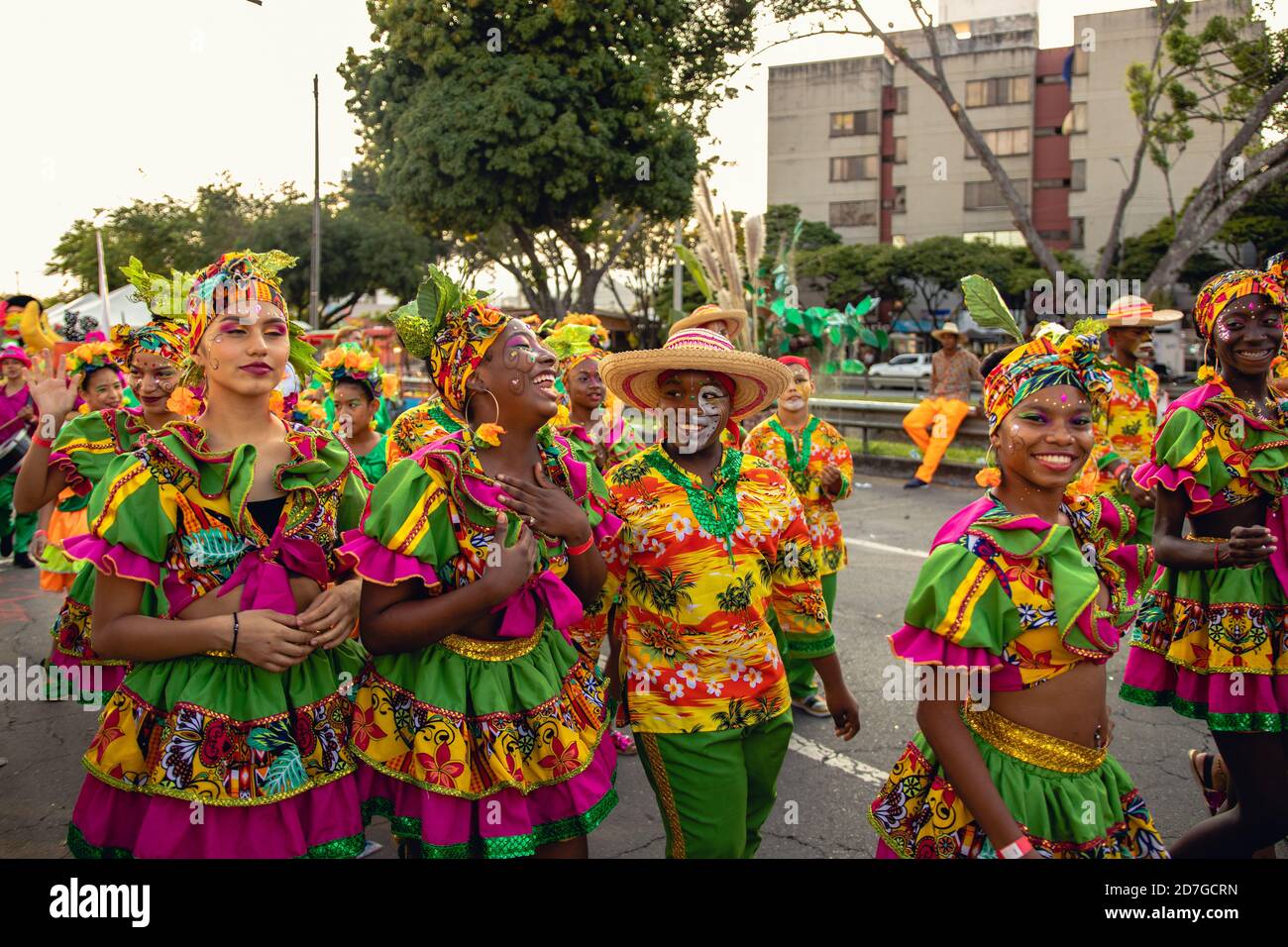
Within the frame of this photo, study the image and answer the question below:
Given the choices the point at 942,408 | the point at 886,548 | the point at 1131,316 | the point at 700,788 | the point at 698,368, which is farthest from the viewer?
the point at 942,408

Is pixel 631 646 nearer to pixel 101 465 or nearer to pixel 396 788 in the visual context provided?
pixel 396 788

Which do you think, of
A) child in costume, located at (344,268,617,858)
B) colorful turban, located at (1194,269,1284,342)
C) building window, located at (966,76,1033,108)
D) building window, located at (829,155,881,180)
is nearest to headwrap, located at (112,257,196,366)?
child in costume, located at (344,268,617,858)

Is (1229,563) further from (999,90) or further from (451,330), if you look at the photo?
(999,90)

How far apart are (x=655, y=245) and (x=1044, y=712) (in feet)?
101

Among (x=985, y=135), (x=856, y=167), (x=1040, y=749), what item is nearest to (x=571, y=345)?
(x=1040, y=749)

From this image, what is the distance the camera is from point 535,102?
59.2 feet

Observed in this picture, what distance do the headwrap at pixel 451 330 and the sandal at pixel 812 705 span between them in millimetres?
3508

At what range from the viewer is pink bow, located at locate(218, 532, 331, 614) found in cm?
273

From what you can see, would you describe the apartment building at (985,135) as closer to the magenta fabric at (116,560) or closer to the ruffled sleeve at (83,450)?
the ruffled sleeve at (83,450)

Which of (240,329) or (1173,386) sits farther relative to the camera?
(1173,386)

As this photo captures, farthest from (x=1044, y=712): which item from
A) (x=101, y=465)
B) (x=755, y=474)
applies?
(x=101, y=465)

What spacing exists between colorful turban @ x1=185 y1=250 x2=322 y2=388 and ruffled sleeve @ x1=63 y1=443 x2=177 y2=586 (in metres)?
0.48

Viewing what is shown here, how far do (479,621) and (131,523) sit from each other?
0.96m
